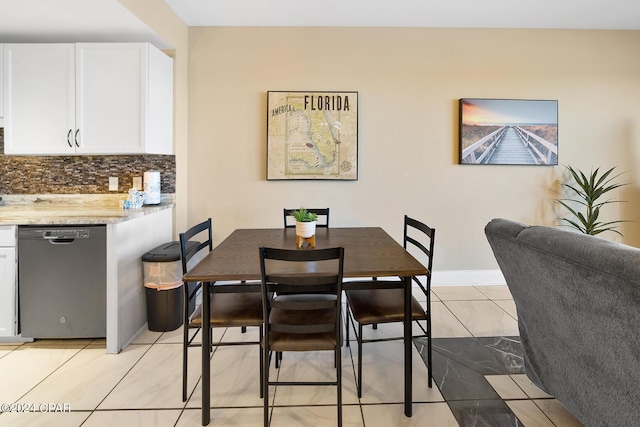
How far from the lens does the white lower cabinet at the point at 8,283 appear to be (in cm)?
222

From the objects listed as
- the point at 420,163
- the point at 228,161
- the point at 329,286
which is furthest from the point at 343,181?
the point at 329,286

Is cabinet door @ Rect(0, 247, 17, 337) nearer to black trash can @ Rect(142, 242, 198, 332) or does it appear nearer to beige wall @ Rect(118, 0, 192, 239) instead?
black trash can @ Rect(142, 242, 198, 332)

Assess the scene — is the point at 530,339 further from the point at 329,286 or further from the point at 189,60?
the point at 189,60

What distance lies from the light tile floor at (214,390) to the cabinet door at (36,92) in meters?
1.65

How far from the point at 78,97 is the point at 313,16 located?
2.15 metres

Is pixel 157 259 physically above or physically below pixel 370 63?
below

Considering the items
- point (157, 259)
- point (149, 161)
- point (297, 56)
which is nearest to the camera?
point (157, 259)

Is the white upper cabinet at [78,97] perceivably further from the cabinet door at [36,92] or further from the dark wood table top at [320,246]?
the dark wood table top at [320,246]

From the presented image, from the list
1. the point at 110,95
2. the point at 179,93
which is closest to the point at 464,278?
the point at 179,93

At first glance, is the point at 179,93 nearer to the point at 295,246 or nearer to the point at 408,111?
the point at 295,246

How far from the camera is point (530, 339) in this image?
1782mm

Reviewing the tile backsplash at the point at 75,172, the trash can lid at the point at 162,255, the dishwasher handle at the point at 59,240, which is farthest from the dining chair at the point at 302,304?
the tile backsplash at the point at 75,172

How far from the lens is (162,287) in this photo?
256 cm

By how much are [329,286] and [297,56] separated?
2.70 m
